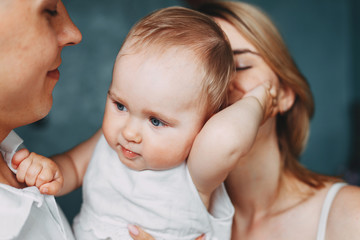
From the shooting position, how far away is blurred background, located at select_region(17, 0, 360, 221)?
3.86m

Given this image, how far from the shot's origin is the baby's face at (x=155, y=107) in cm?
108

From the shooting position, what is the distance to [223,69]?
1.19m

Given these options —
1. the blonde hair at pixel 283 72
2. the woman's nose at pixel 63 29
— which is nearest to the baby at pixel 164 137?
the woman's nose at pixel 63 29

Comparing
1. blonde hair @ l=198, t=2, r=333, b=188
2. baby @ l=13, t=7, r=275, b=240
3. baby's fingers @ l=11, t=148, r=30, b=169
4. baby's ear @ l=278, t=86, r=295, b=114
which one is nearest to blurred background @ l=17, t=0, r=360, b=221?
blonde hair @ l=198, t=2, r=333, b=188

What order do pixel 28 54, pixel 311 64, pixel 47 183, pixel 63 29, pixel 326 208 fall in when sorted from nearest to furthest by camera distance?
pixel 28 54 < pixel 63 29 < pixel 47 183 < pixel 326 208 < pixel 311 64

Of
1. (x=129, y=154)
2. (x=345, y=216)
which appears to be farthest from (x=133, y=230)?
(x=345, y=216)

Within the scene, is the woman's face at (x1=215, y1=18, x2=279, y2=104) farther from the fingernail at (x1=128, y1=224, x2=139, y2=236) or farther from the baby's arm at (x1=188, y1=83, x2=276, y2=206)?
the fingernail at (x1=128, y1=224, x2=139, y2=236)

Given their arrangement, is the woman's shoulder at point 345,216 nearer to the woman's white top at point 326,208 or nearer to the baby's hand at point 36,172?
the woman's white top at point 326,208

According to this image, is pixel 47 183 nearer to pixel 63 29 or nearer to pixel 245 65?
pixel 63 29

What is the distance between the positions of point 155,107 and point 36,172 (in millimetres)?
375

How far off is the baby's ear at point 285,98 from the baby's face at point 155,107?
72cm

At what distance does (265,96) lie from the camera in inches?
54.2

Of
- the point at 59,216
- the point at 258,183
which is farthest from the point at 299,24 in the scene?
the point at 59,216

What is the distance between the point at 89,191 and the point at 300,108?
1.11m
